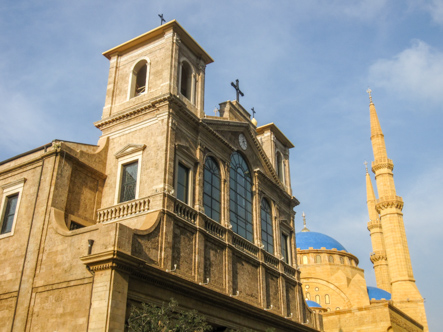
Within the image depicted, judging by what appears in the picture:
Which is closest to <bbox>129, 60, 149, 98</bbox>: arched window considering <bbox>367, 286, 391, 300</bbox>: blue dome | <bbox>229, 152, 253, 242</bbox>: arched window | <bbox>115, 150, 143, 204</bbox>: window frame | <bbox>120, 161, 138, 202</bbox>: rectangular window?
<bbox>115, 150, 143, 204</bbox>: window frame

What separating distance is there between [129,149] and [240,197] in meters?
6.30

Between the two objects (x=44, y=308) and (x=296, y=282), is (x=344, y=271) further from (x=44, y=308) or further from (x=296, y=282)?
(x=44, y=308)

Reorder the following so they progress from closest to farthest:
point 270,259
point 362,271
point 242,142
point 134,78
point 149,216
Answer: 1. point 149,216
2. point 134,78
3. point 270,259
4. point 242,142
5. point 362,271

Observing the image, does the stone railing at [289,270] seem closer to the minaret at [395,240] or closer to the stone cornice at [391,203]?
the minaret at [395,240]

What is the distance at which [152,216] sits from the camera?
16906mm

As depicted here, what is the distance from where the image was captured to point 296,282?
26.3 m

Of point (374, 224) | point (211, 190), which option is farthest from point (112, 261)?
point (374, 224)

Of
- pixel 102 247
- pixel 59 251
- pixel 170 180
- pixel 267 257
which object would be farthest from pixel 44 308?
pixel 267 257

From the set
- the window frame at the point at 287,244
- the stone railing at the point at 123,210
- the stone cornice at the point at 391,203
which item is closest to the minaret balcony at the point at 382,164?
Result: the stone cornice at the point at 391,203

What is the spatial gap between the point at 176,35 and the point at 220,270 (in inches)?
396

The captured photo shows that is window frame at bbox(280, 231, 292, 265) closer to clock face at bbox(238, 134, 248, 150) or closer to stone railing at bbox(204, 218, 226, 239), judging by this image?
clock face at bbox(238, 134, 248, 150)

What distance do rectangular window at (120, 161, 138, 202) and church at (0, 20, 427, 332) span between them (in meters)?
0.05

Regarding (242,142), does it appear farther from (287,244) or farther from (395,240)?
Result: (395,240)

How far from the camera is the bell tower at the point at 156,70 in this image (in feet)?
67.6
